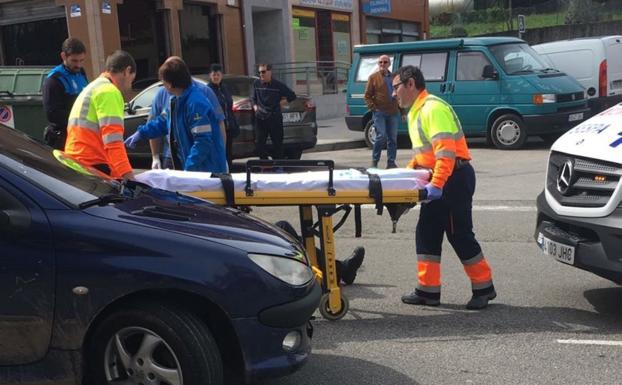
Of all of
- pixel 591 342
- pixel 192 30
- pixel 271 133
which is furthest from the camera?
pixel 192 30

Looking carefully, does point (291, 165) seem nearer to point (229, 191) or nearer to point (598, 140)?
point (229, 191)

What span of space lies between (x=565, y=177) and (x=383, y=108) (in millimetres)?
6881

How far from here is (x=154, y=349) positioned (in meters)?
3.11

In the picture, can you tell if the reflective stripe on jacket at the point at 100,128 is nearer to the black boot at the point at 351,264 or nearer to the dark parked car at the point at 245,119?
the black boot at the point at 351,264

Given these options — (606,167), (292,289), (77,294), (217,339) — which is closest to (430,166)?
(606,167)

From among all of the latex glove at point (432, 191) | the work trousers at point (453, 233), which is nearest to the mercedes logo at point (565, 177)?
the work trousers at point (453, 233)

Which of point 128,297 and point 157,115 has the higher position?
point 157,115

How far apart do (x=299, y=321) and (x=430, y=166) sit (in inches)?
76.6

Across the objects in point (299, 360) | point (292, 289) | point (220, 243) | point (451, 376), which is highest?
point (220, 243)

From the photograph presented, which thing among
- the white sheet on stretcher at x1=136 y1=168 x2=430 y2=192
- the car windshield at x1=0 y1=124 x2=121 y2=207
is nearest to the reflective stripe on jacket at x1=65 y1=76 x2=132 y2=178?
the white sheet on stretcher at x1=136 y1=168 x2=430 y2=192

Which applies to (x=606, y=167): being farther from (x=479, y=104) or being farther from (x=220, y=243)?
(x=479, y=104)

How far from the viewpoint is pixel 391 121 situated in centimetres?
1154

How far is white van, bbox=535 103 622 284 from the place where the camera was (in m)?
4.21

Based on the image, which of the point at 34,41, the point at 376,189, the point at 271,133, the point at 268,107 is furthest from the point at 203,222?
the point at 34,41
